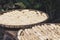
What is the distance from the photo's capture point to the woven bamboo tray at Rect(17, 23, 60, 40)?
3.18 metres

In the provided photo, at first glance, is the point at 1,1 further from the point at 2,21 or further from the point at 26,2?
the point at 2,21

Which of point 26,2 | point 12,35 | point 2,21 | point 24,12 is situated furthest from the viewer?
point 26,2

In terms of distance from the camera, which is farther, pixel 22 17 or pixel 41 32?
pixel 22 17

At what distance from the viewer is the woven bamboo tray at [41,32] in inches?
125

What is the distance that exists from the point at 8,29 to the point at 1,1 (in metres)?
4.58

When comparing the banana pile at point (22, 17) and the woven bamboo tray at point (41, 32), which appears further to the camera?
the banana pile at point (22, 17)

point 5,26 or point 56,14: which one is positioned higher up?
point 5,26

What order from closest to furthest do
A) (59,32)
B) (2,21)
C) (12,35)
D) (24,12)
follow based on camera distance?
(59,32), (12,35), (2,21), (24,12)

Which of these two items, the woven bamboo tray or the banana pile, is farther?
the banana pile

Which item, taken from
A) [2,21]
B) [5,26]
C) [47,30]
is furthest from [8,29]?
[47,30]

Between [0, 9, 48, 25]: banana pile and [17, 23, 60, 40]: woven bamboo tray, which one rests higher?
[17, 23, 60, 40]: woven bamboo tray

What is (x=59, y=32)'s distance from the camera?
133 inches

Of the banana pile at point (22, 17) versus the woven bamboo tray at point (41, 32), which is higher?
the woven bamboo tray at point (41, 32)

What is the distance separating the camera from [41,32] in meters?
3.43
